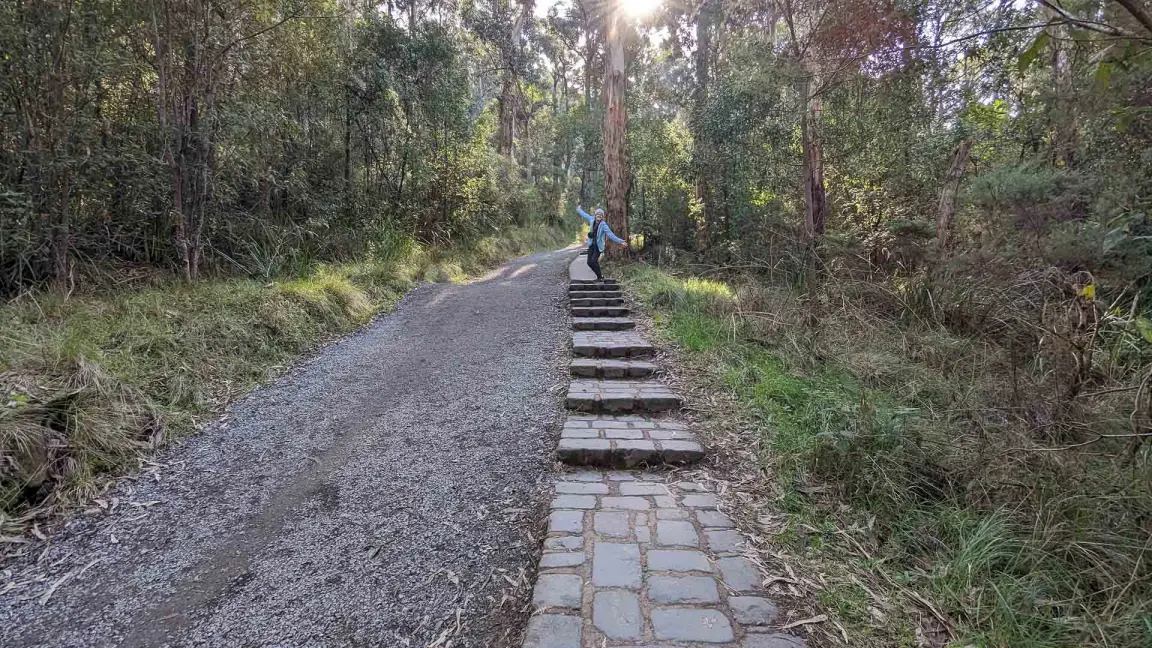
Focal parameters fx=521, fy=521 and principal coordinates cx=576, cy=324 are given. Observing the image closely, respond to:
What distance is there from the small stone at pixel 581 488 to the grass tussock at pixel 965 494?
3.30ft

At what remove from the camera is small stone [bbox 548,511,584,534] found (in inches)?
104

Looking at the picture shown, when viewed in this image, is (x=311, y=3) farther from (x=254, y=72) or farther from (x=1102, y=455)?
(x=1102, y=455)

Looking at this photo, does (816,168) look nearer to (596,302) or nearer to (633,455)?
(596,302)

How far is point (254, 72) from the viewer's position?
7297mm

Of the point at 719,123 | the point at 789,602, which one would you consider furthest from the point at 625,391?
the point at 719,123

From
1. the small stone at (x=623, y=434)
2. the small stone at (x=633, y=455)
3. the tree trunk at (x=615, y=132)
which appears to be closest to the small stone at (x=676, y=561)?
the small stone at (x=633, y=455)

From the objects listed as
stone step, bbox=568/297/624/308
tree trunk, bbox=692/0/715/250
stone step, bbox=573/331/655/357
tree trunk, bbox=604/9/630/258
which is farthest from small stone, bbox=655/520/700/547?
tree trunk, bbox=692/0/715/250

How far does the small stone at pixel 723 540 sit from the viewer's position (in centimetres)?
250

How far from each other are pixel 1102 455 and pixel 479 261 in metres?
12.3

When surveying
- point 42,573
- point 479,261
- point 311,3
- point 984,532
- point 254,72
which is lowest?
point 42,573

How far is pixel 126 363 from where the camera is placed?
4.09 metres

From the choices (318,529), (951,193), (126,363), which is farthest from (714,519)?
(951,193)

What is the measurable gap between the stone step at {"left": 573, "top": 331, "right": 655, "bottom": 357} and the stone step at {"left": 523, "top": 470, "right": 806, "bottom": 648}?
99.3 inches

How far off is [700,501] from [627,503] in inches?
16.3
